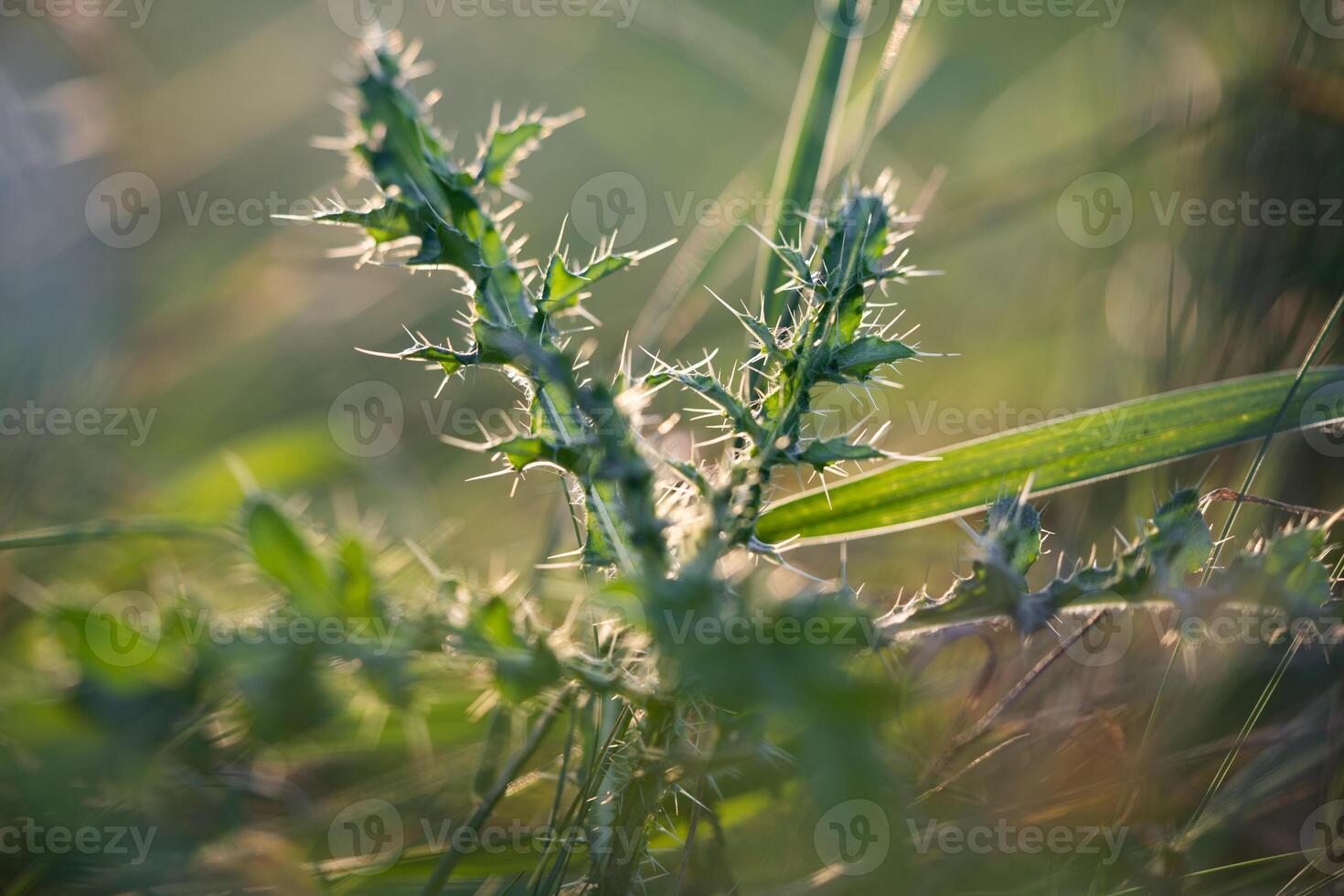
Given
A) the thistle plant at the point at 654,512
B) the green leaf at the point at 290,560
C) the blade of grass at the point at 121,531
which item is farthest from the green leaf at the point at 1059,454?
the blade of grass at the point at 121,531

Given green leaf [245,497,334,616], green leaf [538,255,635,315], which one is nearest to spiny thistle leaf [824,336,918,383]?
green leaf [538,255,635,315]

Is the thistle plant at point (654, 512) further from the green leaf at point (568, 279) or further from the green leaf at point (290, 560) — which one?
the green leaf at point (290, 560)

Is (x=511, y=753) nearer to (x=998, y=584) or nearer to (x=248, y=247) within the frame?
(x=998, y=584)

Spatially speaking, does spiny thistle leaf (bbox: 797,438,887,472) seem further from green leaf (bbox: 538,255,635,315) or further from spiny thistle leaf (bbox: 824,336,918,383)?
green leaf (bbox: 538,255,635,315)

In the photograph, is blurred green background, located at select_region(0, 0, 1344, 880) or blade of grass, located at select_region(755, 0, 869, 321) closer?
blade of grass, located at select_region(755, 0, 869, 321)

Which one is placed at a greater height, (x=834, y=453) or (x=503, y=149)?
(x=503, y=149)

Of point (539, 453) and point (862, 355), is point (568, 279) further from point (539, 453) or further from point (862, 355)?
point (862, 355)

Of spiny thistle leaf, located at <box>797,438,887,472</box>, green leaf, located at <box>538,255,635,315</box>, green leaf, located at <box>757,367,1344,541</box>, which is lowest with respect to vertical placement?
green leaf, located at <box>757,367,1344,541</box>

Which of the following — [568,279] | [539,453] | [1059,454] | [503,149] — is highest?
[503,149]

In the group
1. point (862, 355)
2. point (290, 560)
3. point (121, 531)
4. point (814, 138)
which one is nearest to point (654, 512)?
point (862, 355)
